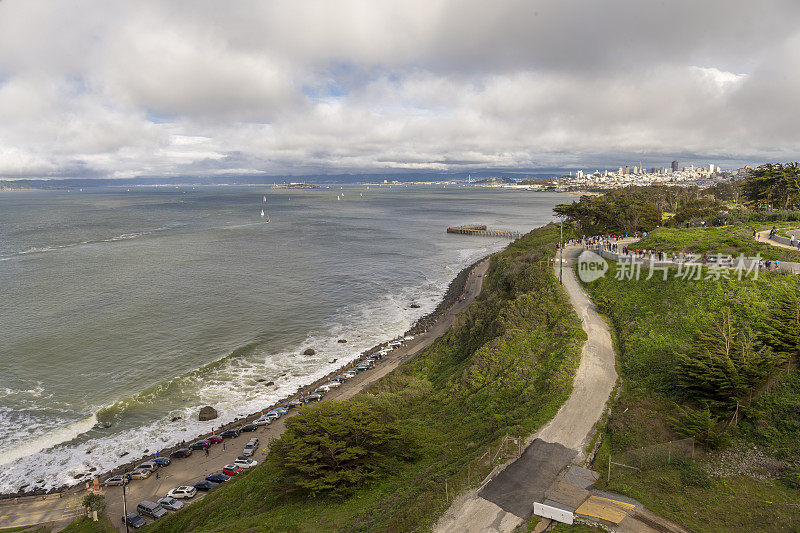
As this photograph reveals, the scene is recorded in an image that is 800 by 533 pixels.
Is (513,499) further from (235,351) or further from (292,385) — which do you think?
(235,351)

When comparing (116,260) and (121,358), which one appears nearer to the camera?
(121,358)

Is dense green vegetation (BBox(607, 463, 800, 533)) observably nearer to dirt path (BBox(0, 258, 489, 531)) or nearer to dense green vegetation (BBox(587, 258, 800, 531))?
dense green vegetation (BBox(587, 258, 800, 531))

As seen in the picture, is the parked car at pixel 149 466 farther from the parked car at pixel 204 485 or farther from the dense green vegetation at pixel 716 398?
the dense green vegetation at pixel 716 398

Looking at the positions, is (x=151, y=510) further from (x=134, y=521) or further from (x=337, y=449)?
(x=337, y=449)

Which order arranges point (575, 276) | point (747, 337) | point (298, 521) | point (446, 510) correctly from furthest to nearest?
point (575, 276) → point (747, 337) → point (298, 521) → point (446, 510)

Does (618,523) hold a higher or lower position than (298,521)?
higher

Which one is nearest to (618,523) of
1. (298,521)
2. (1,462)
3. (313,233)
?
(298,521)

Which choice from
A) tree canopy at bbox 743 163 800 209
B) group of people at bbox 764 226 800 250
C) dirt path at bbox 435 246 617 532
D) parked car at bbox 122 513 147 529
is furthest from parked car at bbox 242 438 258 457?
tree canopy at bbox 743 163 800 209

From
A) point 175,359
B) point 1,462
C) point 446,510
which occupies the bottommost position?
point 1,462
